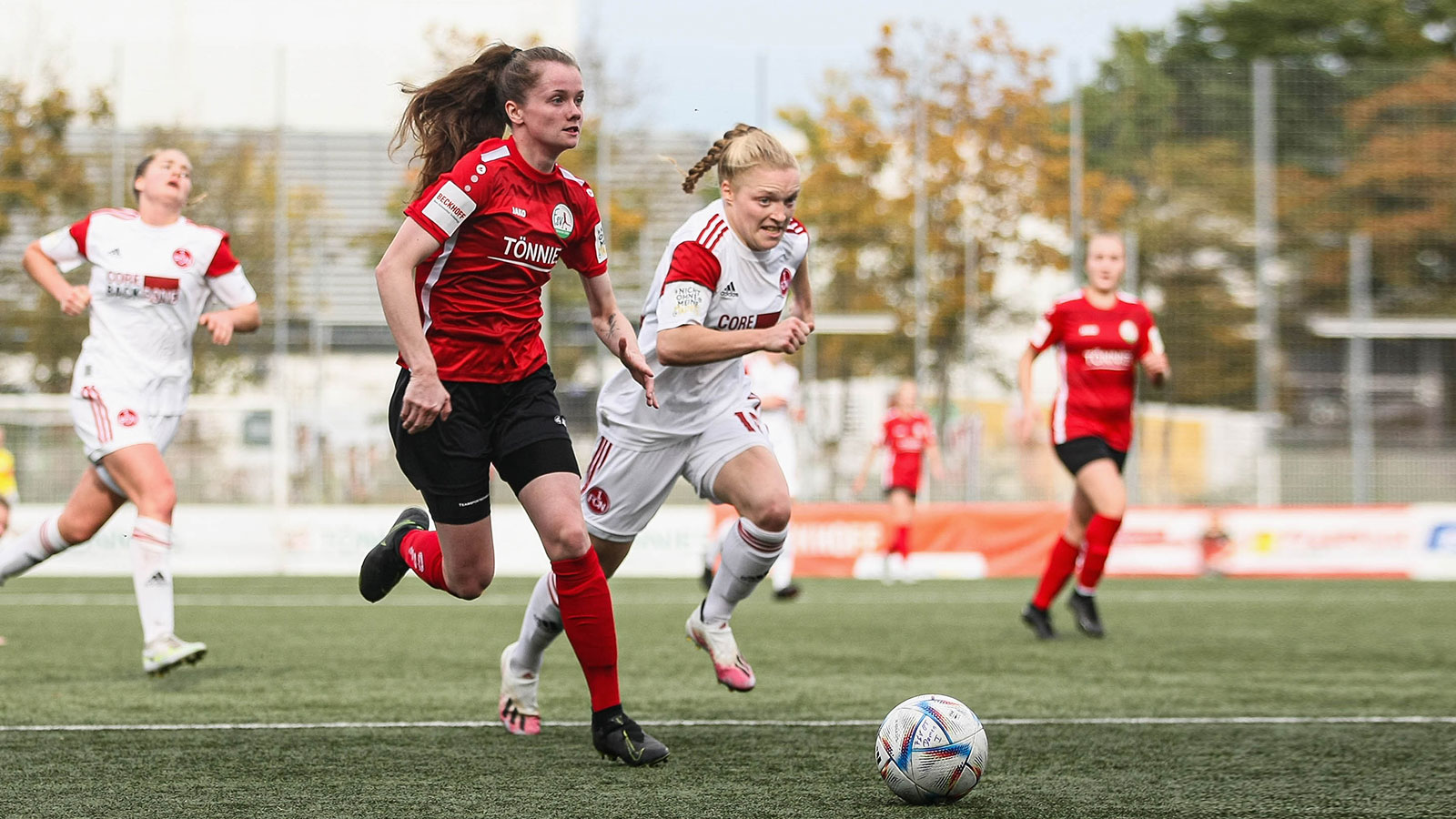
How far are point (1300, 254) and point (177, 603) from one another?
15135 millimetres

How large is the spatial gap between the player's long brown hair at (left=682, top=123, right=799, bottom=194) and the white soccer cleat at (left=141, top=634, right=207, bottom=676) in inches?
110

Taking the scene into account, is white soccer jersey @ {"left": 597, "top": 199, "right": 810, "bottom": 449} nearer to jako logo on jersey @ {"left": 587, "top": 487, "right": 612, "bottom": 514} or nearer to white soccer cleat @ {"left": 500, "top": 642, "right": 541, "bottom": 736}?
jako logo on jersey @ {"left": 587, "top": 487, "right": 612, "bottom": 514}

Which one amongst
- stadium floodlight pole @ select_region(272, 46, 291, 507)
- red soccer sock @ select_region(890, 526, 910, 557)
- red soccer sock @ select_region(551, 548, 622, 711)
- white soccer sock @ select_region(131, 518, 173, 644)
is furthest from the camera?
stadium floodlight pole @ select_region(272, 46, 291, 507)

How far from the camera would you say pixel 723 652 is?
543cm

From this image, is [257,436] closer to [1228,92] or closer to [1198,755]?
[1228,92]

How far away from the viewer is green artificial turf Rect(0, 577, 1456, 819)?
4.12 m

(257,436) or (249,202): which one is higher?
(249,202)

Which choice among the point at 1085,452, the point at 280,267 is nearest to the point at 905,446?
the point at 1085,452

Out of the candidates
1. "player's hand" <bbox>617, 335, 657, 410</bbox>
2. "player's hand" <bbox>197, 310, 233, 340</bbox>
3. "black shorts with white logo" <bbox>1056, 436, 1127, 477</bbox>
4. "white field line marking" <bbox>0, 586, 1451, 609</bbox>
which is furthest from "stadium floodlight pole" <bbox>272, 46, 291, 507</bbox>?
"player's hand" <bbox>617, 335, 657, 410</bbox>

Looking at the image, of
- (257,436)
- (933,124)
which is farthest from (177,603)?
(933,124)

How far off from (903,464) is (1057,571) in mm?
6738

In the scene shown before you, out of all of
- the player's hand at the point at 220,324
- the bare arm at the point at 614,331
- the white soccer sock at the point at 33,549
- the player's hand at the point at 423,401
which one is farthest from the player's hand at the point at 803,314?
the white soccer sock at the point at 33,549

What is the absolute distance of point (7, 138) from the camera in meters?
19.5

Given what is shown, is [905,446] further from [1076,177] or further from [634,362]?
[634,362]
